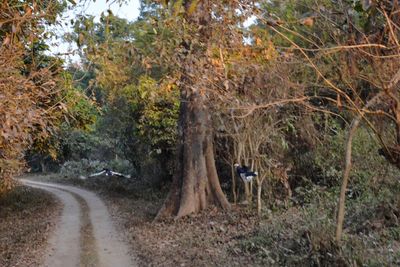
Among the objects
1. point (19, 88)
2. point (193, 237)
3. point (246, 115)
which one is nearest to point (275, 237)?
point (193, 237)

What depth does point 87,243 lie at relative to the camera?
41.2 ft

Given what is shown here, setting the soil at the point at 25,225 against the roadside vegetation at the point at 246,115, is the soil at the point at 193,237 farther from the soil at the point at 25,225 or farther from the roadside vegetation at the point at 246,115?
the soil at the point at 25,225

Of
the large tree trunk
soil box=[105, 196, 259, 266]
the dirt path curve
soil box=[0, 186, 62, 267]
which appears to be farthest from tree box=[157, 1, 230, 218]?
soil box=[0, 186, 62, 267]

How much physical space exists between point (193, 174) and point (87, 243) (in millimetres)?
4307

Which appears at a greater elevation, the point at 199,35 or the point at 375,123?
the point at 199,35

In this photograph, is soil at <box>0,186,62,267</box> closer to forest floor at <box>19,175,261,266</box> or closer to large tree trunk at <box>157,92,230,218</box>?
forest floor at <box>19,175,261,266</box>

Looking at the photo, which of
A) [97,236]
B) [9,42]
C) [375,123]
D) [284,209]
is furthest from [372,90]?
[97,236]

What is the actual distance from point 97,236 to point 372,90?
30.2 feet

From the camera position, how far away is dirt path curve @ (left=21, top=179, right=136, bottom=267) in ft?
34.2

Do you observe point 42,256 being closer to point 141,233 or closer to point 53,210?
point 141,233

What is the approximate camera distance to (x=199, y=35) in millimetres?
7996

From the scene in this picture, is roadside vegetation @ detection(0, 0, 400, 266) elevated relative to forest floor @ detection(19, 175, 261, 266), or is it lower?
elevated

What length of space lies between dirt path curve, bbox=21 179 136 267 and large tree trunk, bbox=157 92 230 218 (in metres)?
2.29

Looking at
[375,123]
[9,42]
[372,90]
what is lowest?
[375,123]
